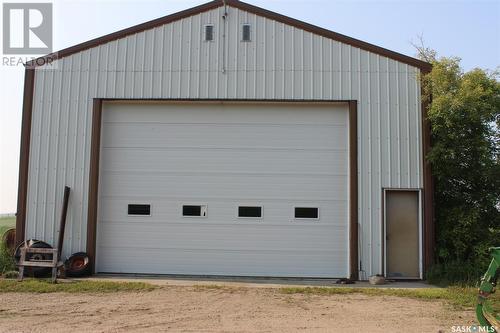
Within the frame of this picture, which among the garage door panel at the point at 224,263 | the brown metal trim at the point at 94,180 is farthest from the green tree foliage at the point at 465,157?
the brown metal trim at the point at 94,180

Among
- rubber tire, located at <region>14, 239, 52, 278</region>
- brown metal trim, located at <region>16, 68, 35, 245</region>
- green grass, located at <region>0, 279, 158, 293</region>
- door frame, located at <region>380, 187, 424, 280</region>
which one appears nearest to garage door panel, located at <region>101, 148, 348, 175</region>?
door frame, located at <region>380, 187, 424, 280</region>

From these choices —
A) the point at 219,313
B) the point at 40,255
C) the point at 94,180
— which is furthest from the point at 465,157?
the point at 40,255

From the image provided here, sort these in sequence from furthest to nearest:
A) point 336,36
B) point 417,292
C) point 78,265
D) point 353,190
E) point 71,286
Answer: point 336,36 < point 353,190 < point 78,265 < point 71,286 < point 417,292

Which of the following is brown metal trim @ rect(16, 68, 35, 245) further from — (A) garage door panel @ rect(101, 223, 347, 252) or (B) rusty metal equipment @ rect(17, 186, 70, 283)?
(A) garage door panel @ rect(101, 223, 347, 252)

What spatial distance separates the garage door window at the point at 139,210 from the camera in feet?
45.9

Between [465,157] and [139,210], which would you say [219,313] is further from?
[465,157]

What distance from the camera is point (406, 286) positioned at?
40.4 ft

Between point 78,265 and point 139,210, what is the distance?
2077mm

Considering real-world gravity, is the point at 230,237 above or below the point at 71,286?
above

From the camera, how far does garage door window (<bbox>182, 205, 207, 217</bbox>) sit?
45.7 ft

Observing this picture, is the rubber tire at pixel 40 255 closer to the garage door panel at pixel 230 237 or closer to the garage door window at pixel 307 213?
the garage door panel at pixel 230 237

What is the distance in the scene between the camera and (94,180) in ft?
45.2

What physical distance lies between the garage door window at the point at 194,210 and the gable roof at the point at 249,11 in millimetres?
4960

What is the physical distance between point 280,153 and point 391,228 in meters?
3.51
